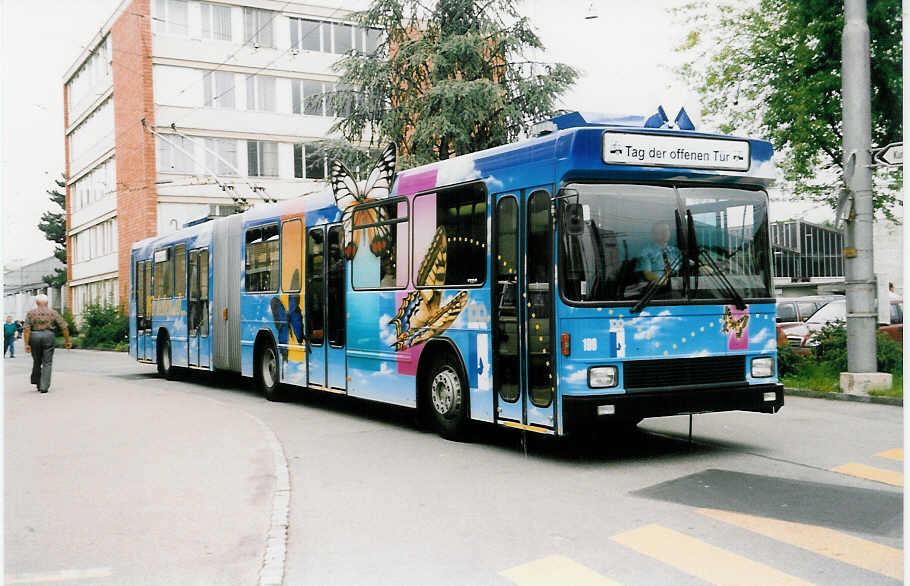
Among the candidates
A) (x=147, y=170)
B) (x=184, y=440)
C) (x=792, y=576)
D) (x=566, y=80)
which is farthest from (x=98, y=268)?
(x=792, y=576)

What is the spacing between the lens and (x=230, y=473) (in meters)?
8.31

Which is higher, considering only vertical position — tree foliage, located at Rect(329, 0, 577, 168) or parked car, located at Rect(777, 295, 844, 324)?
tree foliage, located at Rect(329, 0, 577, 168)

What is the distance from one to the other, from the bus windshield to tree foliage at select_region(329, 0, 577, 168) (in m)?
14.2

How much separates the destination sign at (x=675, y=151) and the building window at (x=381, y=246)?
129 inches

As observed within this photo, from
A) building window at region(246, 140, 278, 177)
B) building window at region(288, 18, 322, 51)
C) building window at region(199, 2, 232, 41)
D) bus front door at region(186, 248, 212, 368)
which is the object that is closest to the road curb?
bus front door at region(186, 248, 212, 368)

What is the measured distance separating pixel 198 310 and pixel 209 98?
2749 cm

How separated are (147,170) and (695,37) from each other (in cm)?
2657

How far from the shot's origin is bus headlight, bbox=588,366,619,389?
821cm

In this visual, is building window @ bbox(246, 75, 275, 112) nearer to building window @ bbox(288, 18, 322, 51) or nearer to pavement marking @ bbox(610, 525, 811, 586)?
building window @ bbox(288, 18, 322, 51)

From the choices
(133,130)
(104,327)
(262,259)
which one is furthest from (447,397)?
(133,130)

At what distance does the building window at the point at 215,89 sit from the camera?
43219mm

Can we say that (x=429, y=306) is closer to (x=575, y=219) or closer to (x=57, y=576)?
(x=575, y=219)

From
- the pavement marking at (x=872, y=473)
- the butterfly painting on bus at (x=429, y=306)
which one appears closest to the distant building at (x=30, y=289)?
the butterfly painting on bus at (x=429, y=306)

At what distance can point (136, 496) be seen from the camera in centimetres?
734
